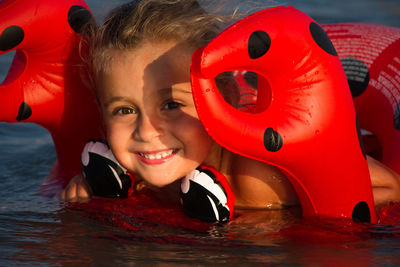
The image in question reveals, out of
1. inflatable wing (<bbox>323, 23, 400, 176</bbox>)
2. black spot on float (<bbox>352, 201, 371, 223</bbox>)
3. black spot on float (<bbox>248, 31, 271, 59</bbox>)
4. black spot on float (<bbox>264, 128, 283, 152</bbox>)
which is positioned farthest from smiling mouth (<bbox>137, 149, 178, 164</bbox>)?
inflatable wing (<bbox>323, 23, 400, 176</bbox>)

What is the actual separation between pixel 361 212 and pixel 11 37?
145cm

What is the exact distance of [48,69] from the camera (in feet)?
8.69

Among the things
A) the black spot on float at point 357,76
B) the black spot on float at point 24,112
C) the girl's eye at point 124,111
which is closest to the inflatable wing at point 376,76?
the black spot on float at point 357,76

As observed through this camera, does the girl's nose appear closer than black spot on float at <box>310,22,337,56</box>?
No

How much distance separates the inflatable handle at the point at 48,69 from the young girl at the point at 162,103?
0.28m

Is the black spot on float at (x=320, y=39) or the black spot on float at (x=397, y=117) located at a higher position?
the black spot on float at (x=320, y=39)

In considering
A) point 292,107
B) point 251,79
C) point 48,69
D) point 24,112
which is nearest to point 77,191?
point 24,112

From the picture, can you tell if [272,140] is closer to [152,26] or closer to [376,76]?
[152,26]

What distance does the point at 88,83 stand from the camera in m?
2.65

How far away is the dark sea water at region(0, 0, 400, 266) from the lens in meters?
1.84

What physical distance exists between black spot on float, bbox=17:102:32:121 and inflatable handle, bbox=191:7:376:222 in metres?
1.03

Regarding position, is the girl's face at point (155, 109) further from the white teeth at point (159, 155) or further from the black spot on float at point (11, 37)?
the black spot on float at point (11, 37)

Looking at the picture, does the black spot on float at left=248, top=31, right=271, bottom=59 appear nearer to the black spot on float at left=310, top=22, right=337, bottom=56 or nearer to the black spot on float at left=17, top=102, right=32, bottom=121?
the black spot on float at left=310, top=22, right=337, bottom=56

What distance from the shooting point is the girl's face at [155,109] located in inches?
83.8
